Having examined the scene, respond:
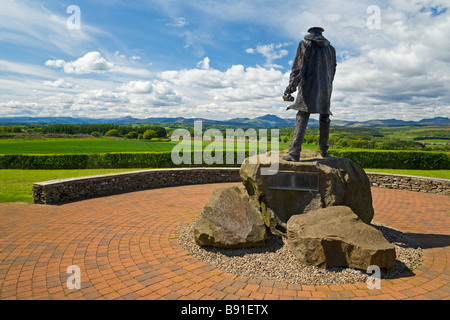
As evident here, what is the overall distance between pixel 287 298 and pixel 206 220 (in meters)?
2.10

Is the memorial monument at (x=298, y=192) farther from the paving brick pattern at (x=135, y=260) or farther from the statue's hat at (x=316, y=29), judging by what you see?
the paving brick pattern at (x=135, y=260)

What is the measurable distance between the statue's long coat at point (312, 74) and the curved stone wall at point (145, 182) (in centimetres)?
697

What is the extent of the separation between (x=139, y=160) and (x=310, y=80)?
13.2 meters

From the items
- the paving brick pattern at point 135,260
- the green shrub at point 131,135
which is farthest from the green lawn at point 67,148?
the paving brick pattern at point 135,260

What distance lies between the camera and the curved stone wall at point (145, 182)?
8148 millimetres

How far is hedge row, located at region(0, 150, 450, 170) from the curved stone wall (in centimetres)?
450

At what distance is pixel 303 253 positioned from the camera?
14.4 feet

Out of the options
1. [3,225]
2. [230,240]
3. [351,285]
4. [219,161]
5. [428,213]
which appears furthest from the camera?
[219,161]

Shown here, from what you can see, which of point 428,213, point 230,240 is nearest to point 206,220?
point 230,240

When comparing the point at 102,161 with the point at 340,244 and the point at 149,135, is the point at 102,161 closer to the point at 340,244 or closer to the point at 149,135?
the point at 340,244

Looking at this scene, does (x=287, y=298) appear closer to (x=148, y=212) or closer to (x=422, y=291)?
(x=422, y=291)

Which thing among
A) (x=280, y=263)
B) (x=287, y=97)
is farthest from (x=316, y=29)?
(x=280, y=263)

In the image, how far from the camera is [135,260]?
4539mm

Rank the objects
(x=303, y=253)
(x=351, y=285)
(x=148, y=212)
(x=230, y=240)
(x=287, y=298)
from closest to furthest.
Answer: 1. (x=287, y=298)
2. (x=351, y=285)
3. (x=303, y=253)
4. (x=230, y=240)
5. (x=148, y=212)
